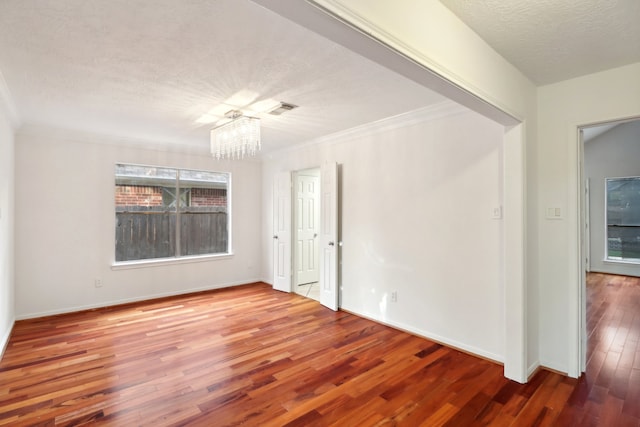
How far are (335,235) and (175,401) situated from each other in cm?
267

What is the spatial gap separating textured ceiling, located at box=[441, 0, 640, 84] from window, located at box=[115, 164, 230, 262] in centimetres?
483

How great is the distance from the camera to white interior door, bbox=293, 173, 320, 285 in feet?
18.4

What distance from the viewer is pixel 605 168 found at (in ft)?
22.7

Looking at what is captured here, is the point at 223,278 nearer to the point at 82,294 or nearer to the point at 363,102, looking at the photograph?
the point at 82,294

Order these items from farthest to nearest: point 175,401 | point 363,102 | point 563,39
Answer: point 363,102 < point 175,401 < point 563,39

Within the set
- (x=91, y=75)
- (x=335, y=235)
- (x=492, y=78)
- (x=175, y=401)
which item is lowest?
(x=175, y=401)

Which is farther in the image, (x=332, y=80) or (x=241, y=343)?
(x=241, y=343)

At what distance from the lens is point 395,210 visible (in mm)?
3781

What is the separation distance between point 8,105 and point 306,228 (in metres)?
4.06

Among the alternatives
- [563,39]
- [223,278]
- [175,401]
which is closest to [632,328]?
[563,39]

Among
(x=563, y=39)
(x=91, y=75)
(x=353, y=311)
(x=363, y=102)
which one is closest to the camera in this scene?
(x=563, y=39)

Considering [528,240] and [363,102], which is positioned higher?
[363,102]

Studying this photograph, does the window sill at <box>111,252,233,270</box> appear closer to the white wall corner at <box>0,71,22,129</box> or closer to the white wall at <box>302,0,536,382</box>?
the white wall corner at <box>0,71,22,129</box>

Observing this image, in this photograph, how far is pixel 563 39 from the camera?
205 cm
